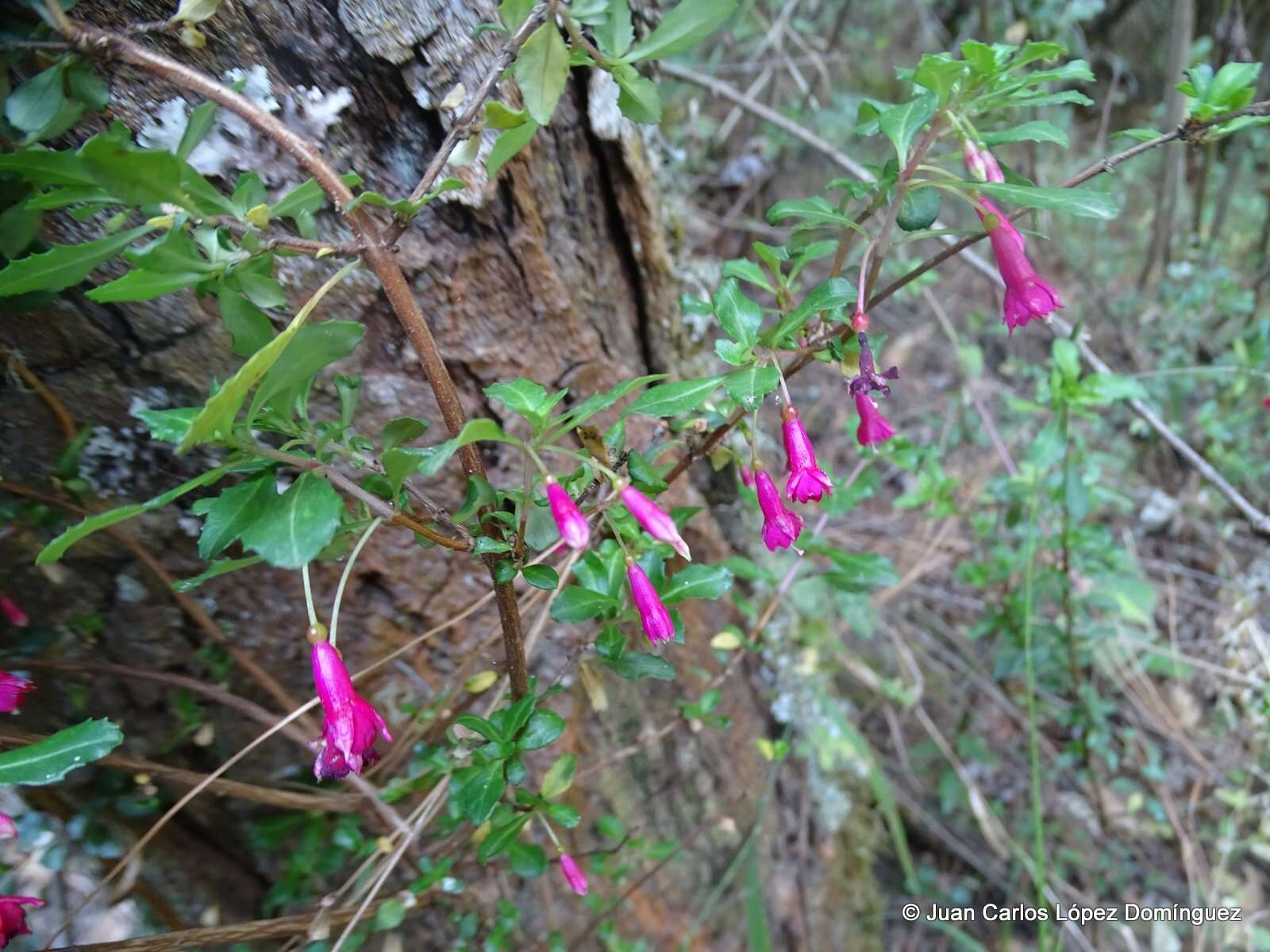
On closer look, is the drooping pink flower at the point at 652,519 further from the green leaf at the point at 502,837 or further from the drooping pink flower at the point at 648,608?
the green leaf at the point at 502,837

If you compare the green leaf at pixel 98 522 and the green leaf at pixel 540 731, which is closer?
the green leaf at pixel 98 522

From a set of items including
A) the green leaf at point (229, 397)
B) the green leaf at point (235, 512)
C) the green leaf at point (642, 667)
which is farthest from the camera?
the green leaf at point (642, 667)

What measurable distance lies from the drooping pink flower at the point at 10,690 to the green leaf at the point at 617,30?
763 mm

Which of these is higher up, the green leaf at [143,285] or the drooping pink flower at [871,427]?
the green leaf at [143,285]

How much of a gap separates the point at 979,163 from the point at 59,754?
90cm

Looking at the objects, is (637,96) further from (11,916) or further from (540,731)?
(11,916)

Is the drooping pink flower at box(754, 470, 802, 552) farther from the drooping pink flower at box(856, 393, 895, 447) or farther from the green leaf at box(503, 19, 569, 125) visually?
the green leaf at box(503, 19, 569, 125)

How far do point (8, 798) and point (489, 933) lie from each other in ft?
2.24

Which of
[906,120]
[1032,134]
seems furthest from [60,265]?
[1032,134]

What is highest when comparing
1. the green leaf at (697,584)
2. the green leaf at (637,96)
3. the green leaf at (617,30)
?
the green leaf at (617,30)

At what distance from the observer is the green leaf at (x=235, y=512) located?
1.78 feet

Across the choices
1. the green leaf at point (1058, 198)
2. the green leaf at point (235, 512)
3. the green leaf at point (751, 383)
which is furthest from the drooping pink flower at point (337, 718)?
the green leaf at point (1058, 198)

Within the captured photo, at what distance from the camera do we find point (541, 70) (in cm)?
57

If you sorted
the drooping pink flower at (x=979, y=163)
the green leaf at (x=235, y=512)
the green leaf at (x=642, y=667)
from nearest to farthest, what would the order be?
1. the green leaf at (x=235, y=512)
2. the drooping pink flower at (x=979, y=163)
3. the green leaf at (x=642, y=667)
